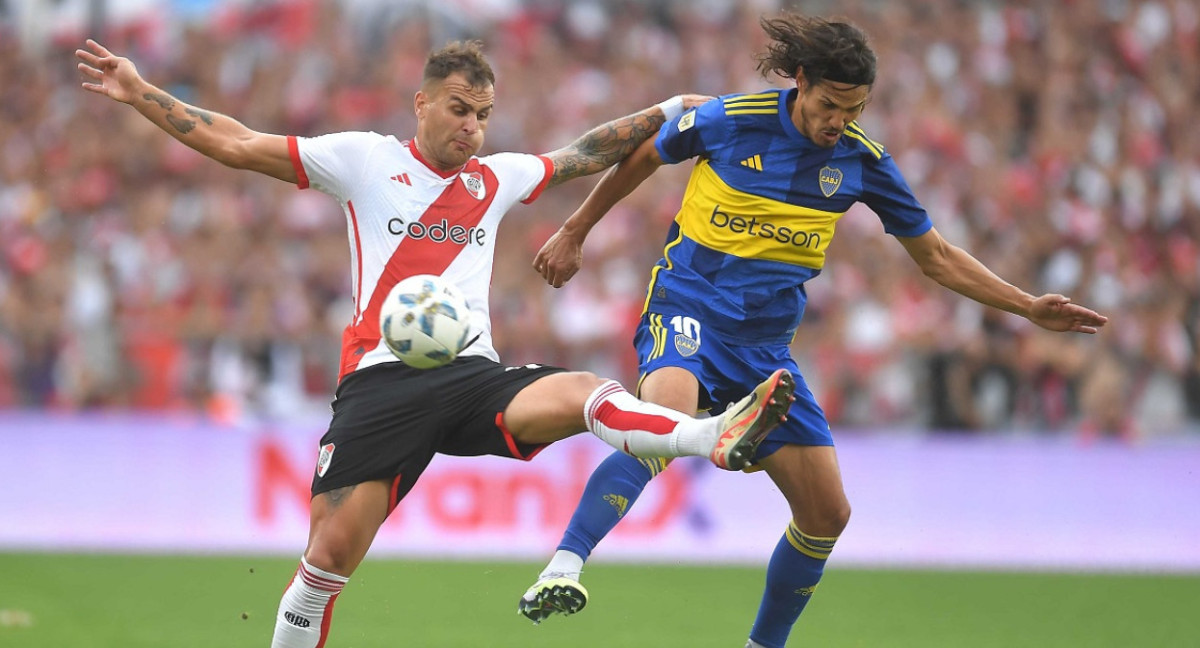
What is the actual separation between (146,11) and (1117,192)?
11.2m

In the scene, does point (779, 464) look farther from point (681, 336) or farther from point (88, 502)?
point (88, 502)

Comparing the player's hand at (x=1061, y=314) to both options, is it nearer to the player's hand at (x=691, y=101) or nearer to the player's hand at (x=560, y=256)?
the player's hand at (x=691, y=101)

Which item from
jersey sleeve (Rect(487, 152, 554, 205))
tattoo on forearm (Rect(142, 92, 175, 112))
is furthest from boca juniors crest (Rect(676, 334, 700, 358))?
tattoo on forearm (Rect(142, 92, 175, 112))

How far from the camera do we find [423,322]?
5891 mm

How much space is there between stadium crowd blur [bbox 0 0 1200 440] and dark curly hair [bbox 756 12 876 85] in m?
7.49

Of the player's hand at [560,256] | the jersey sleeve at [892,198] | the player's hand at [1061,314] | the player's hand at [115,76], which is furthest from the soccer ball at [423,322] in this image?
the player's hand at [1061,314]

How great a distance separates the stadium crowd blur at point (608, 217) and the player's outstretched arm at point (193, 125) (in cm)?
757

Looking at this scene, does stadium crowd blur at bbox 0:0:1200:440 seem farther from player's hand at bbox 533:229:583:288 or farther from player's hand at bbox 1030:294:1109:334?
player's hand at bbox 533:229:583:288

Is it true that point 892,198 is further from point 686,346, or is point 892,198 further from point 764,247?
point 686,346

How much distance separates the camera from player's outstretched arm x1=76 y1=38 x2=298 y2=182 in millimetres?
6289

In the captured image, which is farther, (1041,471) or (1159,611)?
(1041,471)

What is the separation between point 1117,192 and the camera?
635 inches

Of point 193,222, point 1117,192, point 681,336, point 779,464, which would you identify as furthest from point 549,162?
point 1117,192

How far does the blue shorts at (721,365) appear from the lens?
6652 mm
